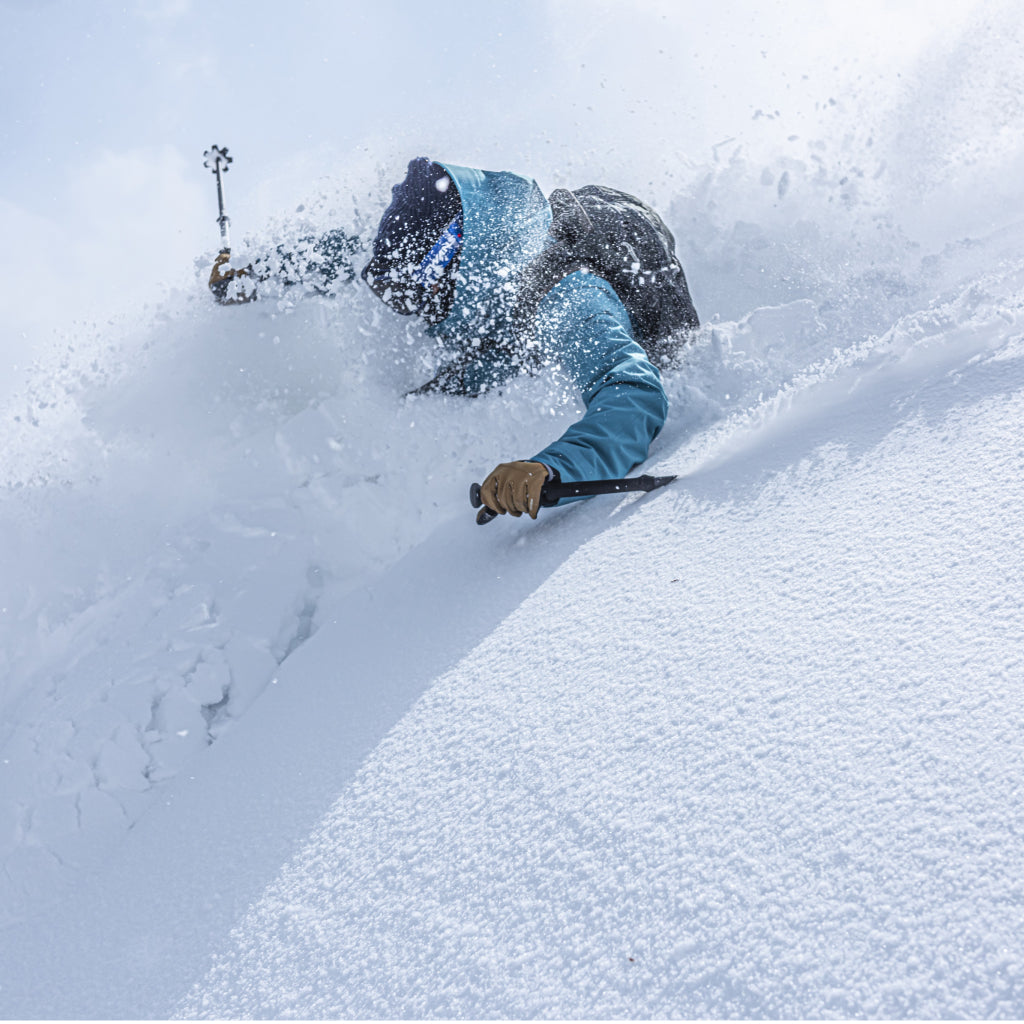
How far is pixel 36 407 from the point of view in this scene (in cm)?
230

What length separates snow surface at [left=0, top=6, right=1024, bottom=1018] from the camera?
1.96ft

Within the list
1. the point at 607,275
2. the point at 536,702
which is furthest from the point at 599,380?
the point at 536,702

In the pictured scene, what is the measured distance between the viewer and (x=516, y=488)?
149 centimetres

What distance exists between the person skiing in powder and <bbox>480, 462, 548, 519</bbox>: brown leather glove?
426 mm

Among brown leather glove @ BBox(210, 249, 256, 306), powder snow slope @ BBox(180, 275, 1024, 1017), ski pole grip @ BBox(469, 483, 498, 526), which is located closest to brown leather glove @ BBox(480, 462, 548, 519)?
ski pole grip @ BBox(469, 483, 498, 526)

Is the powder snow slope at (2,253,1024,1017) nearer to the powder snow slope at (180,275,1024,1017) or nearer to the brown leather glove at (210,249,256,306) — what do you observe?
the powder snow slope at (180,275,1024,1017)

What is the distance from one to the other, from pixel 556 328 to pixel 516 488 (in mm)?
773

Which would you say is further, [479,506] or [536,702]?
[479,506]

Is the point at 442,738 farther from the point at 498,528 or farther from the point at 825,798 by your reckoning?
the point at 498,528

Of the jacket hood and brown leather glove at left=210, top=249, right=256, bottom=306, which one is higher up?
Answer: brown leather glove at left=210, top=249, right=256, bottom=306

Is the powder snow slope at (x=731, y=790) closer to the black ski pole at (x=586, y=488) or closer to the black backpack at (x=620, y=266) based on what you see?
the black ski pole at (x=586, y=488)

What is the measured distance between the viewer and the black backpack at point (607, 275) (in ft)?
7.22

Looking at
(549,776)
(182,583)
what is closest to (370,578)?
(182,583)

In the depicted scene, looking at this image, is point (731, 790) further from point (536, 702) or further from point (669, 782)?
point (536, 702)
